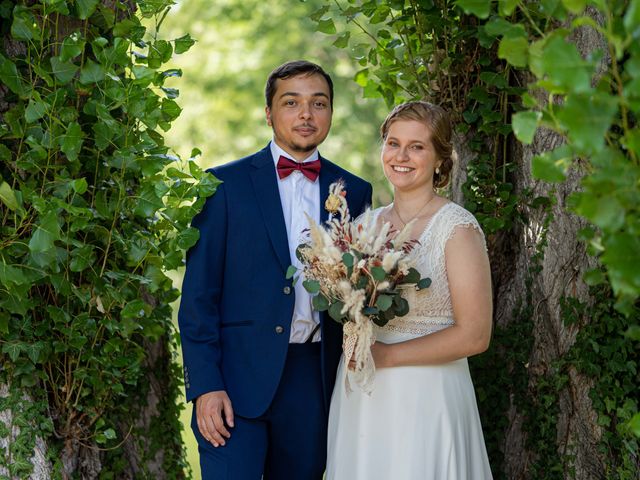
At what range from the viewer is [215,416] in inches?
128

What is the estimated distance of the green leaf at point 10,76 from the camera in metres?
3.08

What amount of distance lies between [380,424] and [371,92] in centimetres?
200

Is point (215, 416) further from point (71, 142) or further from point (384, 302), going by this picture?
point (71, 142)

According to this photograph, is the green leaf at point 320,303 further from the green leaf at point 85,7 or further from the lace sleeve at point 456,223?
the green leaf at point 85,7

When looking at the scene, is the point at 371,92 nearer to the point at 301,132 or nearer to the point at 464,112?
the point at 464,112

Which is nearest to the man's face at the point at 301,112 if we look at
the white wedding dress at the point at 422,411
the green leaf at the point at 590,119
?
the white wedding dress at the point at 422,411

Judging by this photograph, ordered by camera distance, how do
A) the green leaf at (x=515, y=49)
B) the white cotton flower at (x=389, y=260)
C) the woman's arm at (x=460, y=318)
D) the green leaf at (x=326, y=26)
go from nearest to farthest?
the green leaf at (x=515, y=49) < the white cotton flower at (x=389, y=260) < the woman's arm at (x=460, y=318) < the green leaf at (x=326, y=26)

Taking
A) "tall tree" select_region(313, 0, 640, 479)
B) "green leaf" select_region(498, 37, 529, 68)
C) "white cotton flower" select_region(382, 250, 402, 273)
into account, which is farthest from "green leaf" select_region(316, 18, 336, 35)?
"green leaf" select_region(498, 37, 529, 68)

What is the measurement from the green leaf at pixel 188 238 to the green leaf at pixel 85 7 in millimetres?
824

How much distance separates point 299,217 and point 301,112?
40cm

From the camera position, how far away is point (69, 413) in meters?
3.54

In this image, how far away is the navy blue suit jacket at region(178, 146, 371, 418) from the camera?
329cm

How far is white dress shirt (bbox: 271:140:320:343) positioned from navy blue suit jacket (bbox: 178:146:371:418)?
5 cm

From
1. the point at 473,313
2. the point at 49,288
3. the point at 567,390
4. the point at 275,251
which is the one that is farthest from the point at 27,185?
the point at 567,390
